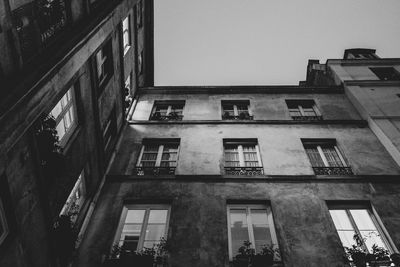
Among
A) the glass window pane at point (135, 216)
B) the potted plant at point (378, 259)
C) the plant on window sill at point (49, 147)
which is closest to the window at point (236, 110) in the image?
the glass window pane at point (135, 216)

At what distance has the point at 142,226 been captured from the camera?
27.2ft

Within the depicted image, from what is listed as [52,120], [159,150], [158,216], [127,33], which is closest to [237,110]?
[159,150]

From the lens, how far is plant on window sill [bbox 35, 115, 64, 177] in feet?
21.4

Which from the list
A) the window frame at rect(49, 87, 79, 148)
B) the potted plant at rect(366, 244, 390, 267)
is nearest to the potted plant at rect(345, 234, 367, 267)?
the potted plant at rect(366, 244, 390, 267)

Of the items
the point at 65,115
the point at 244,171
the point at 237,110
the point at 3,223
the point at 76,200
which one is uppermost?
the point at 237,110

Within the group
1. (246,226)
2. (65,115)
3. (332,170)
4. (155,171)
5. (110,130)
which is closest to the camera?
(65,115)

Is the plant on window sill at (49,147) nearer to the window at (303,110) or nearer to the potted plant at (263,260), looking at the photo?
the potted plant at (263,260)

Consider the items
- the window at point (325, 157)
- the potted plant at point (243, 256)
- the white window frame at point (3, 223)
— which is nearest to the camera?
the white window frame at point (3, 223)

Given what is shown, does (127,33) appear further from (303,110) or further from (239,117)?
(303,110)

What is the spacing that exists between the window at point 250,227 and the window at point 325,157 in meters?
2.61

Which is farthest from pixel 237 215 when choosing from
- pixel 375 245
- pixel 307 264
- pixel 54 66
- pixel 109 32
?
pixel 109 32

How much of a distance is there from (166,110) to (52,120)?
25.8ft

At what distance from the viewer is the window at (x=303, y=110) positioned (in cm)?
1278

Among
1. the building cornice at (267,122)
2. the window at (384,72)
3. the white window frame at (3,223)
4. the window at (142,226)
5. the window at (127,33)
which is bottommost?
the white window frame at (3,223)
